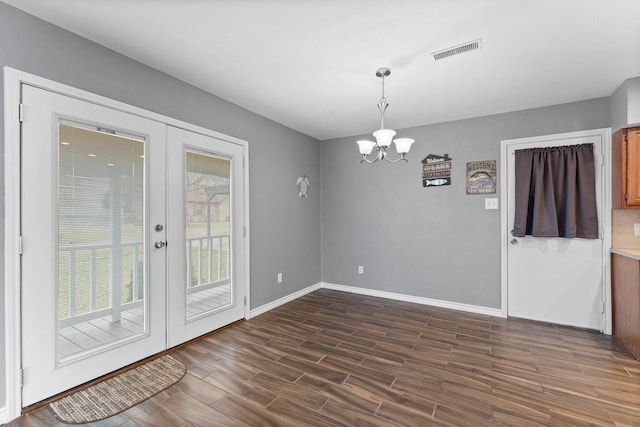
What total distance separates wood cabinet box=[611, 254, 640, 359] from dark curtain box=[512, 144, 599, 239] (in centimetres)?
41

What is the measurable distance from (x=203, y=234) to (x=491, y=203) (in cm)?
352

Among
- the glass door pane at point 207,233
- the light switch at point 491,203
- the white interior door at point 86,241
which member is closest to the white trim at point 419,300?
the light switch at point 491,203

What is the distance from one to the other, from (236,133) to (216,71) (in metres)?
0.85

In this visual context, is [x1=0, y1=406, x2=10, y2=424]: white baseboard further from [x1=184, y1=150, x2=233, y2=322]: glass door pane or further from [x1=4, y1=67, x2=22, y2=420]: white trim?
[x1=184, y1=150, x2=233, y2=322]: glass door pane

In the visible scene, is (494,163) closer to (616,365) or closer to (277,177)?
(616,365)

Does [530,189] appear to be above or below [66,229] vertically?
above

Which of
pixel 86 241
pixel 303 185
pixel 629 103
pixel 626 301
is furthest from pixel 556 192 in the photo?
pixel 86 241

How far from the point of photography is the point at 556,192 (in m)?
3.27

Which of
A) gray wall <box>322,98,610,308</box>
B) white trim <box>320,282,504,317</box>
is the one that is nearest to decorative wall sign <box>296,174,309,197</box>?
gray wall <box>322,98,610,308</box>

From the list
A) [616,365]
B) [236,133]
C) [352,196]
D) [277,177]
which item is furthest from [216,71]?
[616,365]

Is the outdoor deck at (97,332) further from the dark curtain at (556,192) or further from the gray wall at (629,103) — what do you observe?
the gray wall at (629,103)

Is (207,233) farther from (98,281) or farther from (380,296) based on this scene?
(380,296)

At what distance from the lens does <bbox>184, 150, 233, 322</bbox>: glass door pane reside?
2.86 m

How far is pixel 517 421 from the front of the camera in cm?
176
